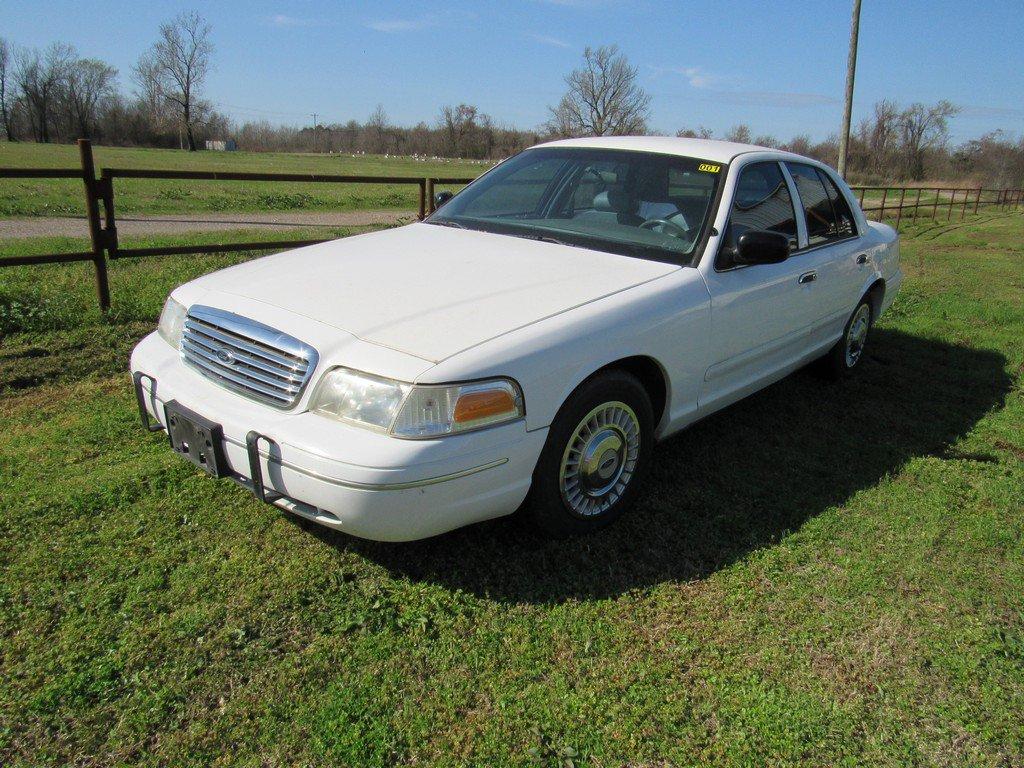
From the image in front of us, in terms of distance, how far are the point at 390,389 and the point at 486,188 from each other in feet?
7.80

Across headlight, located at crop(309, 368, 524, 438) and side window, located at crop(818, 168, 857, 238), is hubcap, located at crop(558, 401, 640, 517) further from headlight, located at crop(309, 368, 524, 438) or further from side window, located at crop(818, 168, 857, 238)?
side window, located at crop(818, 168, 857, 238)

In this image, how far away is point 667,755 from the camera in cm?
218

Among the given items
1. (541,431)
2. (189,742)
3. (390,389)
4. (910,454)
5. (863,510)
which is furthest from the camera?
(910,454)

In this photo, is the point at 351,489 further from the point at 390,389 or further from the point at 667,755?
the point at 667,755

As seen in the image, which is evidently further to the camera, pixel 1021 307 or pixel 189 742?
pixel 1021 307

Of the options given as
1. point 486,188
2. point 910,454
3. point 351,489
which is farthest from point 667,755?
point 486,188

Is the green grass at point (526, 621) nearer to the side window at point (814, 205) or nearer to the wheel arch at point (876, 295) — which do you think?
the side window at point (814, 205)

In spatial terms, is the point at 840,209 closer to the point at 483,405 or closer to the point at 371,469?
the point at 483,405

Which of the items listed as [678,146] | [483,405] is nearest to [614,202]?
[678,146]

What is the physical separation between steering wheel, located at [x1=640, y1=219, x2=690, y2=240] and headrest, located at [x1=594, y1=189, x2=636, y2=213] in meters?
0.15

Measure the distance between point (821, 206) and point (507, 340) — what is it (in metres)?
3.07

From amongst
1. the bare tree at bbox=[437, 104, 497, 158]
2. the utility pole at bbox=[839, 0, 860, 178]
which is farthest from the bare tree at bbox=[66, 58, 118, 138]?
the utility pole at bbox=[839, 0, 860, 178]

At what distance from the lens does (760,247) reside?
3.58 meters

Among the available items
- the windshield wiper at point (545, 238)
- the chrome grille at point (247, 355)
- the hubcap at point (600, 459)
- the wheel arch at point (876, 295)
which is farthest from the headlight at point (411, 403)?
the wheel arch at point (876, 295)
